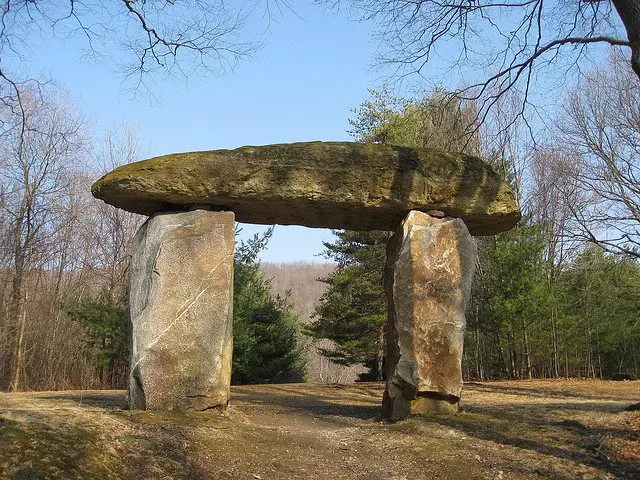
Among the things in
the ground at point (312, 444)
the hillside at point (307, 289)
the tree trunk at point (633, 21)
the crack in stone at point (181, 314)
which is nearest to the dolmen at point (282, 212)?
the crack in stone at point (181, 314)

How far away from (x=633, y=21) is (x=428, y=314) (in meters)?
4.00

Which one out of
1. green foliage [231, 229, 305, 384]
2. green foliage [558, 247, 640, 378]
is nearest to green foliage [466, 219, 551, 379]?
green foliage [558, 247, 640, 378]

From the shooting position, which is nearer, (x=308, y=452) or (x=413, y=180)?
(x=308, y=452)

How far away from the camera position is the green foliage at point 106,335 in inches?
607

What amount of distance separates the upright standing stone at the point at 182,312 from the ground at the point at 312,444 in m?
0.36

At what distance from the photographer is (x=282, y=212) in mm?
7793

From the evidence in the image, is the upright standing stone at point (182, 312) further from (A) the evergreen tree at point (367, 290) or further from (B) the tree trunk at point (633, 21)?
(A) the evergreen tree at point (367, 290)

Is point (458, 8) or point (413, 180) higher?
point (458, 8)

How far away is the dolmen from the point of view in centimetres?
692

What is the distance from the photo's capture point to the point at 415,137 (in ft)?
57.4

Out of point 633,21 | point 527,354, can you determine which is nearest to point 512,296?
point 527,354

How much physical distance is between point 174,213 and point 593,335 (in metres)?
14.9

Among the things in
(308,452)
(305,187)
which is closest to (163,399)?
(308,452)

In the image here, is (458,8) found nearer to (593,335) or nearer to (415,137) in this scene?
(415,137)
